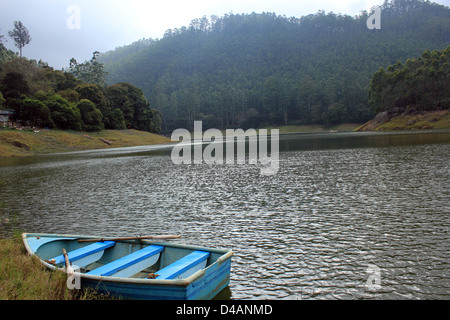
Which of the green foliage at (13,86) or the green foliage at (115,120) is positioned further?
the green foliage at (115,120)

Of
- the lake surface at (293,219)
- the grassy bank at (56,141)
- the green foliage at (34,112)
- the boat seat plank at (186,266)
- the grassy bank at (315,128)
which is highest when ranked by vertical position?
the green foliage at (34,112)

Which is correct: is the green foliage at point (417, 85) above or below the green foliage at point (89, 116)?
above

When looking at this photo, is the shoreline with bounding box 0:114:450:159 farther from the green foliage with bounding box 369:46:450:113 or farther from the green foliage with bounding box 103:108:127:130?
the green foliage with bounding box 369:46:450:113

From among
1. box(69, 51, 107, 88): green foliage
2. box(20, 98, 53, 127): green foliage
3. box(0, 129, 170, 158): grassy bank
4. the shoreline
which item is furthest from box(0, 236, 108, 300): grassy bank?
box(69, 51, 107, 88): green foliage

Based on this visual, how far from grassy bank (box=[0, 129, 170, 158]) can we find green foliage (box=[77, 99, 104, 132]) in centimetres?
231

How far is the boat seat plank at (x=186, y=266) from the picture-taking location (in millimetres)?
8297

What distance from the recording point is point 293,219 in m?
15.7

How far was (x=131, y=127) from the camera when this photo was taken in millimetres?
136125

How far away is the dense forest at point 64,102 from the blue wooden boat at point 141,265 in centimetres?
8537

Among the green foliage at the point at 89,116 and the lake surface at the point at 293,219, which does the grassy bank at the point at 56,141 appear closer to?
the green foliage at the point at 89,116

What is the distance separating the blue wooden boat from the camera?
294 inches

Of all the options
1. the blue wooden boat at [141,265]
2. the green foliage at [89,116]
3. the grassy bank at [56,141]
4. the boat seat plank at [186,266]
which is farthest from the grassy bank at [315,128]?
the boat seat plank at [186,266]

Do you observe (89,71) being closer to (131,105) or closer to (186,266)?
(131,105)

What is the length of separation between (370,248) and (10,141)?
79202 millimetres
